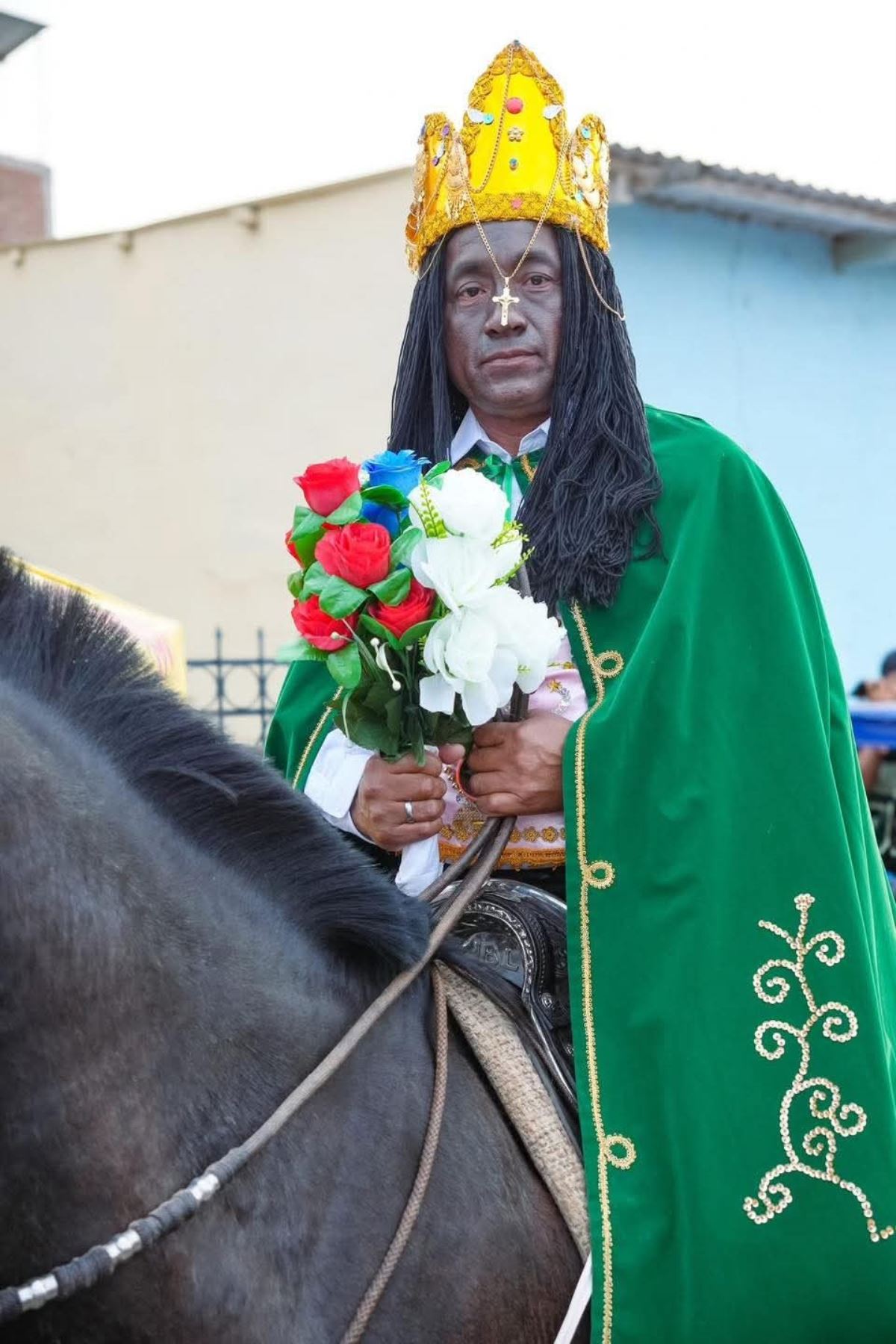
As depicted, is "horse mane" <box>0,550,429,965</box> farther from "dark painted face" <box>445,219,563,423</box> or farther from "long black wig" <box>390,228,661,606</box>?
"dark painted face" <box>445,219,563,423</box>

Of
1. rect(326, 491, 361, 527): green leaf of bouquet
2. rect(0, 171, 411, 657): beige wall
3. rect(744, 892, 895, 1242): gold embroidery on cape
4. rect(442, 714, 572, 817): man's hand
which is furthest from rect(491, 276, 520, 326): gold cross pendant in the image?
rect(0, 171, 411, 657): beige wall

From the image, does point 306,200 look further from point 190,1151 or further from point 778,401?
point 190,1151

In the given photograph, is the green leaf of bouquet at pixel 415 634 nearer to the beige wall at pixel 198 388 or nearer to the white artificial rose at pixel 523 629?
the white artificial rose at pixel 523 629

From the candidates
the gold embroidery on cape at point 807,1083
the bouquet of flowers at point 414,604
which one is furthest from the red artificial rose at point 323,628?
the gold embroidery on cape at point 807,1083

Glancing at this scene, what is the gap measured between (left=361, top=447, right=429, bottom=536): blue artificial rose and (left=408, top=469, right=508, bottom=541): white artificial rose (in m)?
0.05

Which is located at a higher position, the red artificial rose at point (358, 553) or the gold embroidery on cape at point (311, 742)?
the red artificial rose at point (358, 553)

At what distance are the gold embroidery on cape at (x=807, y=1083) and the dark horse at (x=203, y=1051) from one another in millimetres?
337

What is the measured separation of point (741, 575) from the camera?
2326mm

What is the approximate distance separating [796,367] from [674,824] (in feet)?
30.4

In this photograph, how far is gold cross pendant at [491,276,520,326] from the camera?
2.57 metres

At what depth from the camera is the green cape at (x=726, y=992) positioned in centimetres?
207

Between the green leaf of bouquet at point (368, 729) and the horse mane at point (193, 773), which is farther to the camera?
the green leaf of bouquet at point (368, 729)

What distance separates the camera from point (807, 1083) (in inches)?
83.6

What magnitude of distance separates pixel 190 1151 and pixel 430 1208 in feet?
1.35
